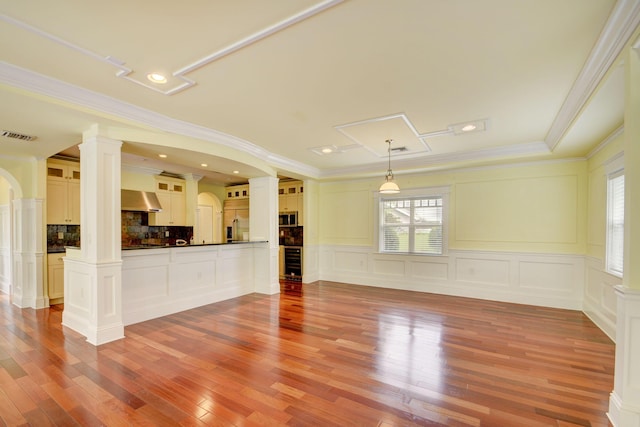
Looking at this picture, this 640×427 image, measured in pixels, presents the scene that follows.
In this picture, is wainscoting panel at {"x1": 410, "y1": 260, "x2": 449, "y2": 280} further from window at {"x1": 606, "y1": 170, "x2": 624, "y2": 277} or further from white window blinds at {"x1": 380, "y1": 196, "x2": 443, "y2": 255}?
window at {"x1": 606, "y1": 170, "x2": 624, "y2": 277}

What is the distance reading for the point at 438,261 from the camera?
6.36 meters

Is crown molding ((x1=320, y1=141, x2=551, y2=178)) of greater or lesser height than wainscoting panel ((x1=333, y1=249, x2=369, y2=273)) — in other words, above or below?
above

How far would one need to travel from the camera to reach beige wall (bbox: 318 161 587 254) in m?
5.18

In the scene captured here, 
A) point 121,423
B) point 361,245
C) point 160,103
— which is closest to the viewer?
point 121,423

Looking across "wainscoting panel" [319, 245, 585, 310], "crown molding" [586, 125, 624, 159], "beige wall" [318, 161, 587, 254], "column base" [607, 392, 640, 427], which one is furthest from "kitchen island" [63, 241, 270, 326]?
"crown molding" [586, 125, 624, 159]

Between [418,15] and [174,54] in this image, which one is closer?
[418,15]

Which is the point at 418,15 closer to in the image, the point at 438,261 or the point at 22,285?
the point at 438,261

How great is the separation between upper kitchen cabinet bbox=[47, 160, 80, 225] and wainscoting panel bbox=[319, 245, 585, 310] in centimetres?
558

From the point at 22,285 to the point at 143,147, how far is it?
11.8ft

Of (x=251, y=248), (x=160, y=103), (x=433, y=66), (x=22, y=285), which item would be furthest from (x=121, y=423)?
(x=22, y=285)

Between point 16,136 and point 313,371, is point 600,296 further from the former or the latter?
point 16,136

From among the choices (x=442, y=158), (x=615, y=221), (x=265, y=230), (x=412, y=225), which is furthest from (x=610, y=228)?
(x=265, y=230)

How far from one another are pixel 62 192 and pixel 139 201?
1290 mm

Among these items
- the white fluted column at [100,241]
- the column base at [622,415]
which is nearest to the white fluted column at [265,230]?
the white fluted column at [100,241]
